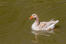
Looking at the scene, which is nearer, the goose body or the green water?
the green water

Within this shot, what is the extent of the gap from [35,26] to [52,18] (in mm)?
1380

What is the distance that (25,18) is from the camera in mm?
15977

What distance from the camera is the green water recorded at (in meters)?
13.1

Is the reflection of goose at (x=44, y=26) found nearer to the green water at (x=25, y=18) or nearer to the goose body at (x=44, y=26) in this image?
the goose body at (x=44, y=26)

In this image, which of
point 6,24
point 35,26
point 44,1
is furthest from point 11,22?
point 44,1

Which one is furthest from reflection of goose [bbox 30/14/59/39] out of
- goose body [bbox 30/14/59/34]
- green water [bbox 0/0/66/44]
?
green water [bbox 0/0/66/44]

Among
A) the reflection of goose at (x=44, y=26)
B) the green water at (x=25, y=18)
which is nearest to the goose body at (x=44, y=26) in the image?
the reflection of goose at (x=44, y=26)

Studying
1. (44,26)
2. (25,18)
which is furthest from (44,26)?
(25,18)

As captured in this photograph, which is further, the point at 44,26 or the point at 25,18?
the point at 25,18

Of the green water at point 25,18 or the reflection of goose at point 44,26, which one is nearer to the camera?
the green water at point 25,18

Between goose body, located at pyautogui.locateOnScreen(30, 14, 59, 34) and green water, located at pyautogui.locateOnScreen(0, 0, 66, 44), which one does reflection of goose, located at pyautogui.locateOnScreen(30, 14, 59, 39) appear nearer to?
goose body, located at pyautogui.locateOnScreen(30, 14, 59, 34)

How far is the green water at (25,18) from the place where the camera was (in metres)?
13.1

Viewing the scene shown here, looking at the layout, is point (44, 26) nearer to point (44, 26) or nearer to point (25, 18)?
point (44, 26)

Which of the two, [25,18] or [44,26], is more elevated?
[44,26]
